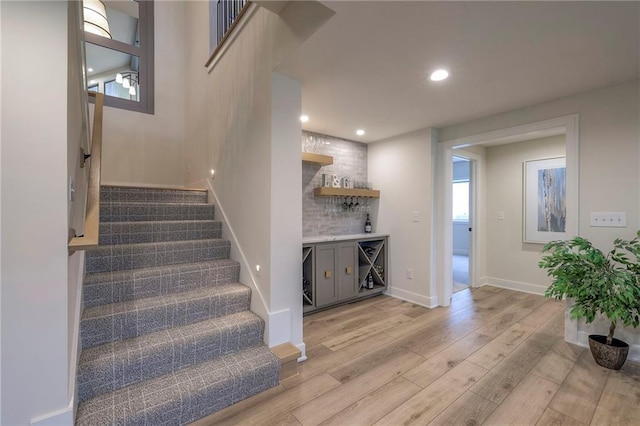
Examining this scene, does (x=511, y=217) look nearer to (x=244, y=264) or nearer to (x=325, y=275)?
(x=325, y=275)

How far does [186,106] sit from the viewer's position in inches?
180

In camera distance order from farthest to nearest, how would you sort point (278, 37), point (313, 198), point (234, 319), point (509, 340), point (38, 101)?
point (313, 198) → point (509, 340) → point (234, 319) → point (278, 37) → point (38, 101)

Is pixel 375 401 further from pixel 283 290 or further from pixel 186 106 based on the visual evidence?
pixel 186 106

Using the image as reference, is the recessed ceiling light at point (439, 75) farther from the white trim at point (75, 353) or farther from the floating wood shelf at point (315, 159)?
the white trim at point (75, 353)

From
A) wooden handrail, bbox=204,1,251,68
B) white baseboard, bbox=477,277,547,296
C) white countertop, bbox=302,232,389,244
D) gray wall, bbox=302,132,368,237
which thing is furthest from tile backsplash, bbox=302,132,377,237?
white baseboard, bbox=477,277,547,296

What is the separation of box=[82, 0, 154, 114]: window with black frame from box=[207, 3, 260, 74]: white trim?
5.57ft

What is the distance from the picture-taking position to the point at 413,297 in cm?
363

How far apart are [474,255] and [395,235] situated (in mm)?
1492

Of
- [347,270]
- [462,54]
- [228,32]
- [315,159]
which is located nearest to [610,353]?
[347,270]

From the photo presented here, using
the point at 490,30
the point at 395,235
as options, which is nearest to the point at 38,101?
the point at 490,30

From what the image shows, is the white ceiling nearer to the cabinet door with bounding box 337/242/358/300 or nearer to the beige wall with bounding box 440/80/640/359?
the beige wall with bounding box 440/80/640/359

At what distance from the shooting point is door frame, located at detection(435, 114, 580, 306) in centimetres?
251

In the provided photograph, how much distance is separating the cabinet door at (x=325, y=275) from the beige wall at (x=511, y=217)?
8.97ft

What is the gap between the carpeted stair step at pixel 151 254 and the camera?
86.3 inches
